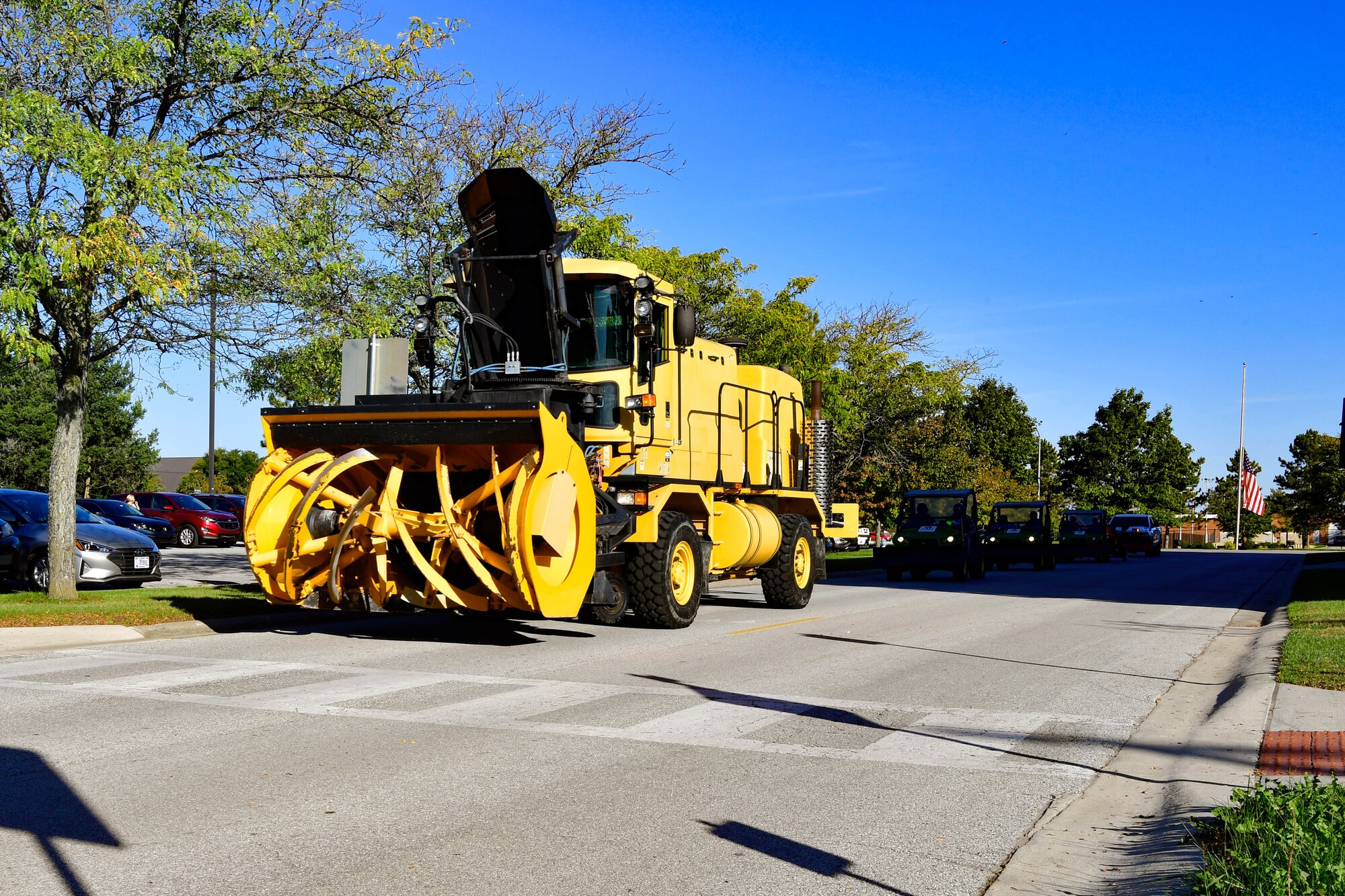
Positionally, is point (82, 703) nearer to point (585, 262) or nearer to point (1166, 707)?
point (585, 262)

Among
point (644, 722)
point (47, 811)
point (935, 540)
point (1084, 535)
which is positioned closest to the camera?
point (47, 811)

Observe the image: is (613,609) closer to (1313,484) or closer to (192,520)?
(192,520)

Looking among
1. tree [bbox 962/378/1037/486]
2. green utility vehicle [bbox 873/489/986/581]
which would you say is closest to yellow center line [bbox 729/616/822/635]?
green utility vehicle [bbox 873/489/986/581]

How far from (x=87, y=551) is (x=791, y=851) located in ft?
53.8

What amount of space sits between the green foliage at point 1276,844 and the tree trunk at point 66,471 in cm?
1399

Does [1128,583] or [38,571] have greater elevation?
[38,571]

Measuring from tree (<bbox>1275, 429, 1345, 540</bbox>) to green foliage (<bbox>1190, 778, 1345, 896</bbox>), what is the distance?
77.9 meters

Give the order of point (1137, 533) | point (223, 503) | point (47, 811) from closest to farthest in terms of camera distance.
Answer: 1. point (47, 811)
2. point (223, 503)
3. point (1137, 533)

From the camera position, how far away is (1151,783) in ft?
22.2

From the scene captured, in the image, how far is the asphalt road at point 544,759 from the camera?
16.6 ft

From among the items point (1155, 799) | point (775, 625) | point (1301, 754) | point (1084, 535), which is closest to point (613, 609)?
point (775, 625)

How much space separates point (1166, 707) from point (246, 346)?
41.5 feet

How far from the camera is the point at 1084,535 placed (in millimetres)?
42594

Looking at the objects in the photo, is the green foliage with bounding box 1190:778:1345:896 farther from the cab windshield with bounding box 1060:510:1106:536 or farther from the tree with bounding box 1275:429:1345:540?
the tree with bounding box 1275:429:1345:540
